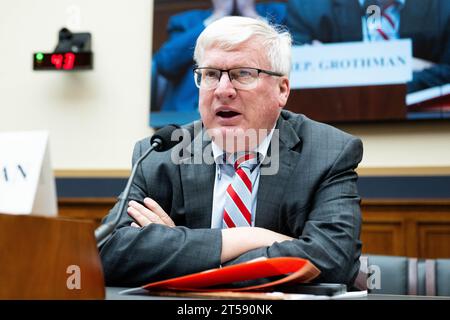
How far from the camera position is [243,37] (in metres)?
2.12

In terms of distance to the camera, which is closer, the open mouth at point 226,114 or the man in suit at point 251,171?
the man in suit at point 251,171

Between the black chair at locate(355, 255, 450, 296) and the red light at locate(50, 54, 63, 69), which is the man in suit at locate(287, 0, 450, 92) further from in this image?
the black chair at locate(355, 255, 450, 296)

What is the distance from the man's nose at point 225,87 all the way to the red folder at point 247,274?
2.64 ft

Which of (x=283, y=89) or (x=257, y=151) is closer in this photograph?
(x=257, y=151)

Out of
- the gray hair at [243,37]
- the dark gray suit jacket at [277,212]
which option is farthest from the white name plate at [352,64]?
the gray hair at [243,37]

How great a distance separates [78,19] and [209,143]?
125 inches

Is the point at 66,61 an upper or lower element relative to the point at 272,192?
upper

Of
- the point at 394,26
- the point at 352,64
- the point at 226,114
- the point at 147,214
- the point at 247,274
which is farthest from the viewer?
the point at 352,64

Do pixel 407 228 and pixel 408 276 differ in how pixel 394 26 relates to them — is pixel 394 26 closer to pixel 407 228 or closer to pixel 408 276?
pixel 407 228

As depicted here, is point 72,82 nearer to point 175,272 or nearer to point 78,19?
point 78,19

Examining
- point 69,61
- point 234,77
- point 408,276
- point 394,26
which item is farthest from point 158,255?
point 69,61

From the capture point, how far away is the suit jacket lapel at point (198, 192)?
2.19 metres

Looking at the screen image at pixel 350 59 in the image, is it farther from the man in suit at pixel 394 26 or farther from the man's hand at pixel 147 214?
the man's hand at pixel 147 214

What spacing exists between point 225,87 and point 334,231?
22.7 inches
